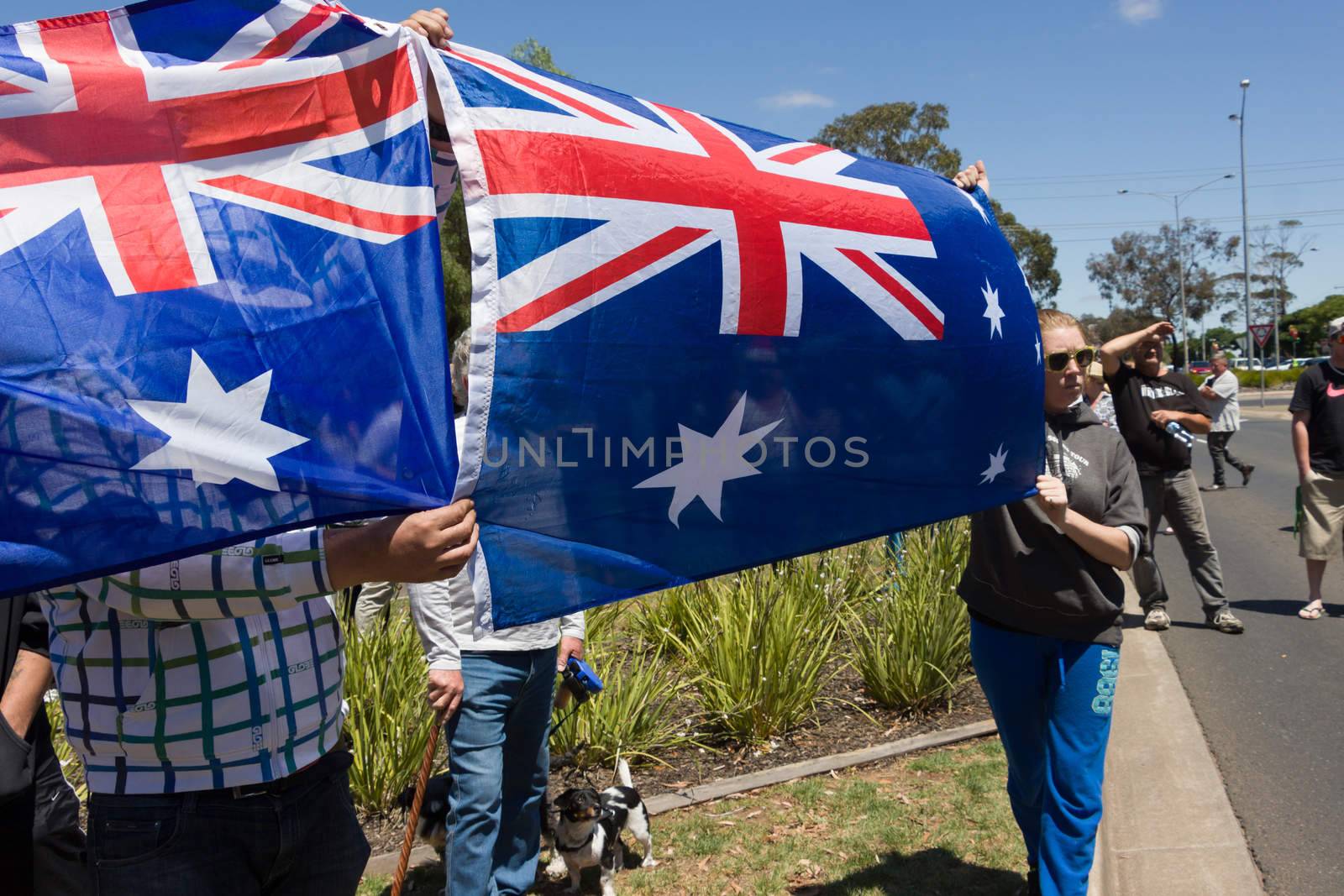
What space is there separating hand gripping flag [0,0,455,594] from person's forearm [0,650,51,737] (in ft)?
4.07

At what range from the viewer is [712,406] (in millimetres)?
2570

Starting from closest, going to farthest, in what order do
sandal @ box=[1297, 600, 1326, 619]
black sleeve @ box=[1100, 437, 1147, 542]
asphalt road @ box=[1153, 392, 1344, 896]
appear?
black sleeve @ box=[1100, 437, 1147, 542], asphalt road @ box=[1153, 392, 1344, 896], sandal @ box=[1297, 600, 1326, 619]

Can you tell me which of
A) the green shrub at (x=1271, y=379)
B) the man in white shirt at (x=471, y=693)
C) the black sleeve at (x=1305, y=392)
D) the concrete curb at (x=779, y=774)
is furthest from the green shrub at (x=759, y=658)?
the green shrub at (x=1271, y=379)

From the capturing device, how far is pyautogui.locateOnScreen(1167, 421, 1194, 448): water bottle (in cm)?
777

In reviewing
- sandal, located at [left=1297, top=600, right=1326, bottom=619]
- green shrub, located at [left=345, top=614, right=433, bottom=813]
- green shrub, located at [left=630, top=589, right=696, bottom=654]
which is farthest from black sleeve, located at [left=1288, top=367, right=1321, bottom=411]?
green shrub, located at [left=345, top=614, right=433, bottom=813]

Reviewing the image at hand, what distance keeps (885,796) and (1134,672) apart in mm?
2584

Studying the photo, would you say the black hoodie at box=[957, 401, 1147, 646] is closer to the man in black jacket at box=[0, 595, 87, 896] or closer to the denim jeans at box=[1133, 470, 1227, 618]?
the man in black jacket at box=[0, 595, 87, 896]

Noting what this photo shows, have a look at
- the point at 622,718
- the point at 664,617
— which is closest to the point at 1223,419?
the point at 664,617

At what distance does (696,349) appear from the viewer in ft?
8.31

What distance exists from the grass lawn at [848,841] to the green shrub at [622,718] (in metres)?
0.22

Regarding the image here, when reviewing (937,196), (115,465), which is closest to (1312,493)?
(937,196)

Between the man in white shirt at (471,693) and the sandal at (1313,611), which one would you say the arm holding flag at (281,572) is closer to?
the man in white shirt at (471,693)

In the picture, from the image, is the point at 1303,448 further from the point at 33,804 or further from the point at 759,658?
the point at 33,804

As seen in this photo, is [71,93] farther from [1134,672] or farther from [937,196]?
[1134,672]
